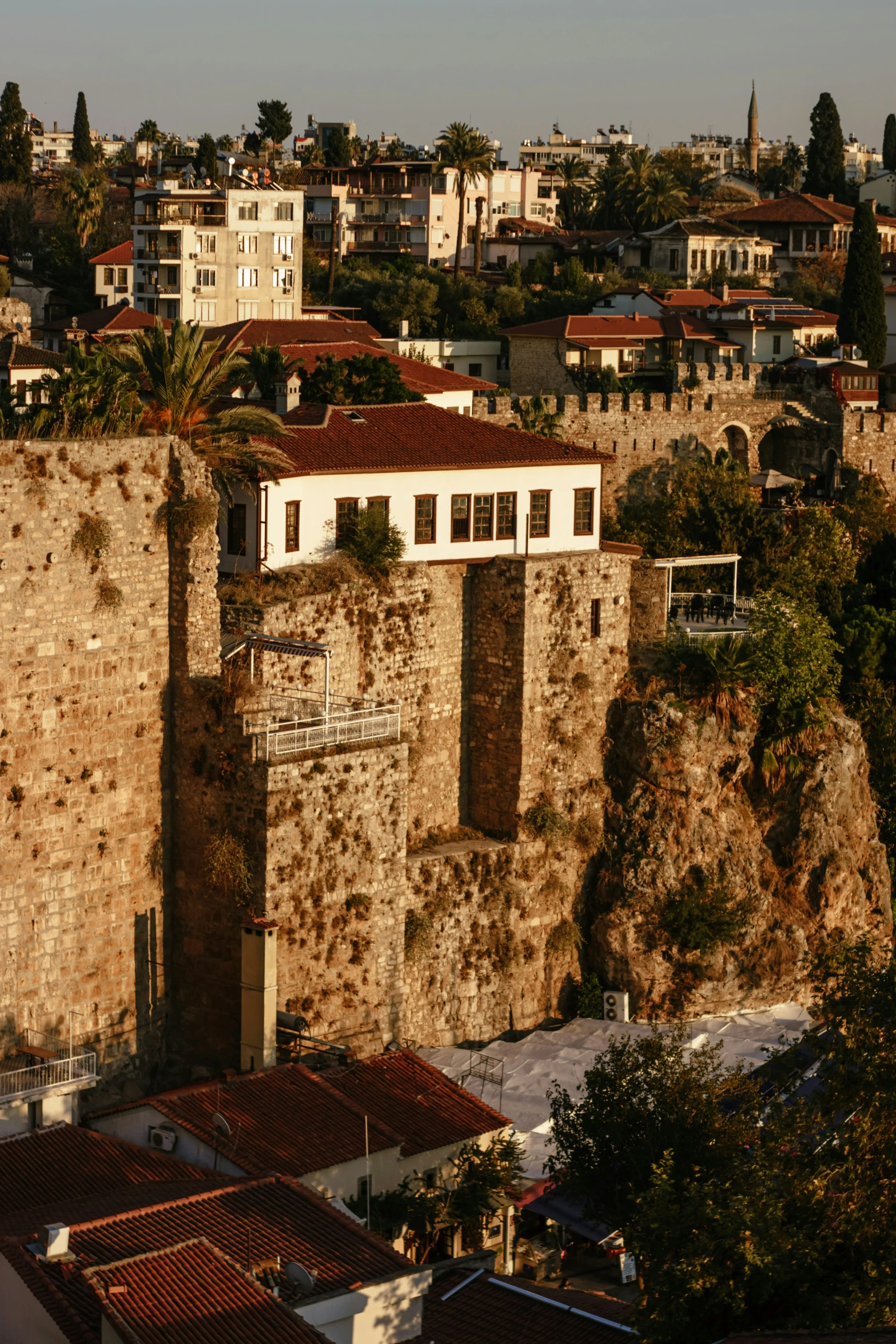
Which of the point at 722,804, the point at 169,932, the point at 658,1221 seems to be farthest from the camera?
the point at 722,804

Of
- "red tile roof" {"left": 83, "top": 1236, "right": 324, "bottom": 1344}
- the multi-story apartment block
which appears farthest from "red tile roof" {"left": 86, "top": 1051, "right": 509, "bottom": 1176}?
the multi-story apartment block

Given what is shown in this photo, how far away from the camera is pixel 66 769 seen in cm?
3384

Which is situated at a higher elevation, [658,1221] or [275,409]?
[275,409]

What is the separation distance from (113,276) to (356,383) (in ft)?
143

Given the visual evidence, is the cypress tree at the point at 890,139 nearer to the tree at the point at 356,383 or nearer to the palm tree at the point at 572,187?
the palm tree at the point at 572,187

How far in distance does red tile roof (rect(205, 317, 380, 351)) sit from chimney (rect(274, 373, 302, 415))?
10376 mm

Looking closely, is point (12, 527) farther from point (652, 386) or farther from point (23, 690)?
point (652, 386)

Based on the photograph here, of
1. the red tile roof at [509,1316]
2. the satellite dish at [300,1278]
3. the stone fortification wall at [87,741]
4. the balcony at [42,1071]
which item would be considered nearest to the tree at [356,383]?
the stone fortification wall at [87,741]

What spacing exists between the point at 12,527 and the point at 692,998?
754 inches

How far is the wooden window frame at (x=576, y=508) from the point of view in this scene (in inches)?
1781

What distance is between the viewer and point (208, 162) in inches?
3533

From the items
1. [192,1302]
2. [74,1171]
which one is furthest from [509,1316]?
[74,1171]

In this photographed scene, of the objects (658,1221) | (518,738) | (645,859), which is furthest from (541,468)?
(658,1221)

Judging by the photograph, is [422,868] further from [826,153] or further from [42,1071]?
[826,153]
